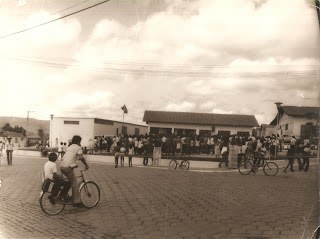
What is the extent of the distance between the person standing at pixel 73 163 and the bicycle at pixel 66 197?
0.30 ft

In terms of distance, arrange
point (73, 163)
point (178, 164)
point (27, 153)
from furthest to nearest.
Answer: point (178, 164) → point (27, 153) → point (73, 163)

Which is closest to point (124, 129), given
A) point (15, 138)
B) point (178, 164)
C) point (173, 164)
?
point (15, 138)

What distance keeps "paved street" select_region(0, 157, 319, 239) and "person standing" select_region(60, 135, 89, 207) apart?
0.21 meters

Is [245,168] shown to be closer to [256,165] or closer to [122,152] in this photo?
[256,165]

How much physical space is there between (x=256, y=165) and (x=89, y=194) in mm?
6623

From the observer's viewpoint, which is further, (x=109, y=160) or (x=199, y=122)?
(x=109, y=160)

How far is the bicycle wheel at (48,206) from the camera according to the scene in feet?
20.6

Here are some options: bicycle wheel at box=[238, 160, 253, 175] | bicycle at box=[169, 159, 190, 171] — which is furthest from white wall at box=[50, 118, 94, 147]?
bicycle wheel at box=[238, 160, 253, 175]

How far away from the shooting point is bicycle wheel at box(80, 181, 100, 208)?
6750mm

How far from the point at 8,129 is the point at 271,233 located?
4436mm

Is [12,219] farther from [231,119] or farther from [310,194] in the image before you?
[310,194]

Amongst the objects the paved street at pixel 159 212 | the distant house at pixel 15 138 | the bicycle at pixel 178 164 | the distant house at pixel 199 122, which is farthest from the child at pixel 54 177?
the bicycle at pixel 178 164

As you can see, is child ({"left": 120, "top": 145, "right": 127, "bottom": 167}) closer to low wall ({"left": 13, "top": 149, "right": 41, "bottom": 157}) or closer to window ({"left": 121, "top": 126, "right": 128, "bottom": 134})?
window ({"left": 121, "top": 126, "right": 128, "bottom": 134})

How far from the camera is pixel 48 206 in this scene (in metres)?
6.32
